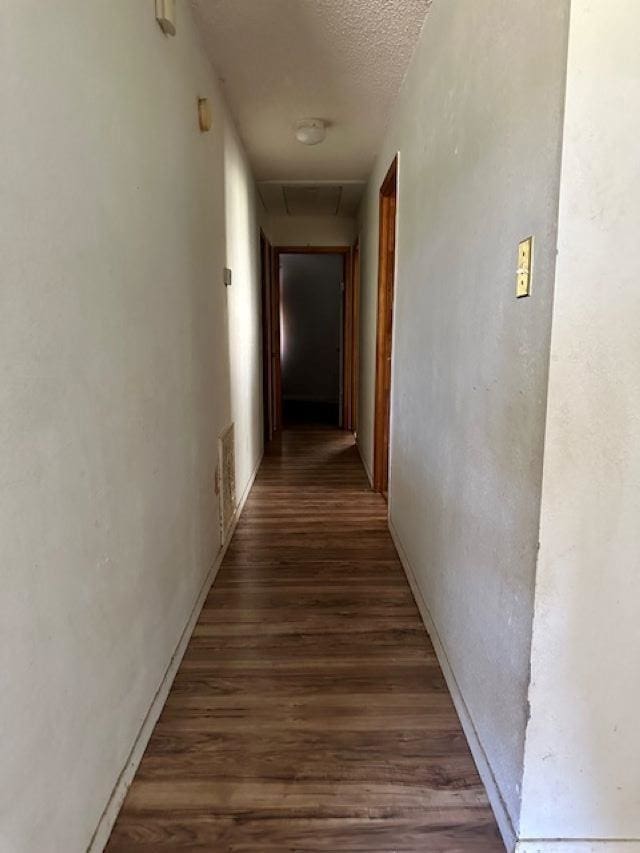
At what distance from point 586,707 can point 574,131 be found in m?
1.12

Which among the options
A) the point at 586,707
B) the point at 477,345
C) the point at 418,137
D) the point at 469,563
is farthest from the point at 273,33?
the point at 586,707

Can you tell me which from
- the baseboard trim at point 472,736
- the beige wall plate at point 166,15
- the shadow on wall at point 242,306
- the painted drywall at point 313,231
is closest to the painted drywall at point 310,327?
the painted drywall at point 313,231

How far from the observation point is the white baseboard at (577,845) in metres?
1.09

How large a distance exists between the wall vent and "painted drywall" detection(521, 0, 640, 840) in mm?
1776

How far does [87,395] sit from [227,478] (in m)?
1.67

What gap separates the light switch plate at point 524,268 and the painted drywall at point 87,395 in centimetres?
91

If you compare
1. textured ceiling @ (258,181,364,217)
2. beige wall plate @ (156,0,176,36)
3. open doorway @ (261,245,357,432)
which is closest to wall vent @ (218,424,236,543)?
beige wall plate @ (156,0,176,36)

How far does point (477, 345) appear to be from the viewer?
4.46 ft

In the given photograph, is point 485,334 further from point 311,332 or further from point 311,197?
point 311,332

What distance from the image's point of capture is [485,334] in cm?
129

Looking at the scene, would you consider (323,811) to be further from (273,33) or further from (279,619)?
(273,33)

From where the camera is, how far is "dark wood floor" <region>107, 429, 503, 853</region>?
117 centimetres

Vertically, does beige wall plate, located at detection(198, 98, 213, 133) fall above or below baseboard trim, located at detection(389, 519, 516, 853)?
above

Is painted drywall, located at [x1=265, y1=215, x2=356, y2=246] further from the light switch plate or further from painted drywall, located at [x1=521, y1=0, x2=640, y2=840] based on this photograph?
painted drywall, located at [x1=521, y1=0, x2=640, y2=840]
